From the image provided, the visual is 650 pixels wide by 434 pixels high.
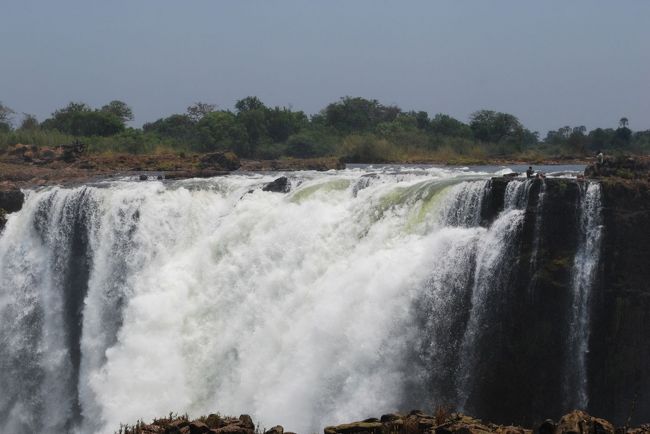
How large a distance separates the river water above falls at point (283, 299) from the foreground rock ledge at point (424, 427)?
4090 mm

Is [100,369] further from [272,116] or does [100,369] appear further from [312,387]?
[272,116]

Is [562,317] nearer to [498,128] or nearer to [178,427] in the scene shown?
[178,427]

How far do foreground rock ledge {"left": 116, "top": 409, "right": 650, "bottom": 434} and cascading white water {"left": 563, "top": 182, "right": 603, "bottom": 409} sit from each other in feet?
12.6

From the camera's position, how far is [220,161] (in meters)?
32.0

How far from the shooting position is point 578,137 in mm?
42562

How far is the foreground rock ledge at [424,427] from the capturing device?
9797 millimetres

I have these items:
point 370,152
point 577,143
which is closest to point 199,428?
point 370,152

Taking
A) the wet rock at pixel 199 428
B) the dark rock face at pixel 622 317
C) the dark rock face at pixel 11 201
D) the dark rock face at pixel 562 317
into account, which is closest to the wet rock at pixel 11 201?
the dark rock face at pixel 11 201

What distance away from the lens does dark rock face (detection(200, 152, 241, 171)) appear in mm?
31500

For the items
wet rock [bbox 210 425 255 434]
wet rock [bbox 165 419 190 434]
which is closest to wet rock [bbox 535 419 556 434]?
wet rock [bbox 210 425 255 434]

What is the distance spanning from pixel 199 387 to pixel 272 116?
116ft

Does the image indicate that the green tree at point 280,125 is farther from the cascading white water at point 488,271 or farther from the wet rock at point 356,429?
the wet rock at point 356,429

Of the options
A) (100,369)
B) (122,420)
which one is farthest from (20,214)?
(122,420)

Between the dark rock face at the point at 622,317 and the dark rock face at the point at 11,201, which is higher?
the dark rock face at the point at 11,201
